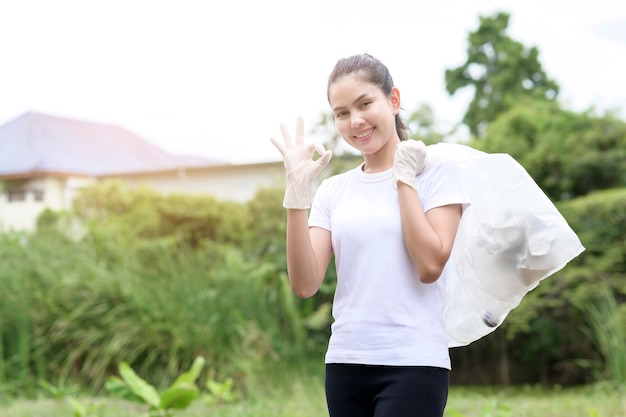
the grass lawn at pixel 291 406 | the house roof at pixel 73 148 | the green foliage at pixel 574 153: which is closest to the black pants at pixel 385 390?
the grass lawn at pixel 291 406

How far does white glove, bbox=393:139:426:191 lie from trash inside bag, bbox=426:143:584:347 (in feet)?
0.62

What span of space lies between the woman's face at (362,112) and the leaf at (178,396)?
8.38ft

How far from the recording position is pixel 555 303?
26.5 ft

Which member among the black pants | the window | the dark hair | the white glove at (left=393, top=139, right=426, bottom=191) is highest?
the window

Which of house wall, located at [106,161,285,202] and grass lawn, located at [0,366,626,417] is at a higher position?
house wall, located at [106,161,285,202]

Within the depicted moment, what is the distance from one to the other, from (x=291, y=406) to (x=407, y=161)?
368cm

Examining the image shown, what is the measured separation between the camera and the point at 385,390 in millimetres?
1991

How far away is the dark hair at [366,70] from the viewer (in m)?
2.14

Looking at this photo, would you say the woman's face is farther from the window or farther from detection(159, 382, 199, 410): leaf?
the window

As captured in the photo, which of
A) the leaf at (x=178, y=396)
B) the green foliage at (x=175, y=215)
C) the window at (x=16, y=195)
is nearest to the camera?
the leaf at (x=178, y=396)

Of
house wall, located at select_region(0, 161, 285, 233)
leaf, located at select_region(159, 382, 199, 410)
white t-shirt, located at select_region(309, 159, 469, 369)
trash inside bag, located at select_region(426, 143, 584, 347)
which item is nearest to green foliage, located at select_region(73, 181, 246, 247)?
house wall, located at select_region(0, 161, 285, 233)

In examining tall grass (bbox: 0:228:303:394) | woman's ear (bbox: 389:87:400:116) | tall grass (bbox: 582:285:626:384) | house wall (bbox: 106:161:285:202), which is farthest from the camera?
house wall (bbox: 106:161:285:202)

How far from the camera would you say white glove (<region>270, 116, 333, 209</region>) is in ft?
6.92

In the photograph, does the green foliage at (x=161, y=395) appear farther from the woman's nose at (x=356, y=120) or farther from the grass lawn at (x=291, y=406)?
the woman's nose at (x=356, y=120)
